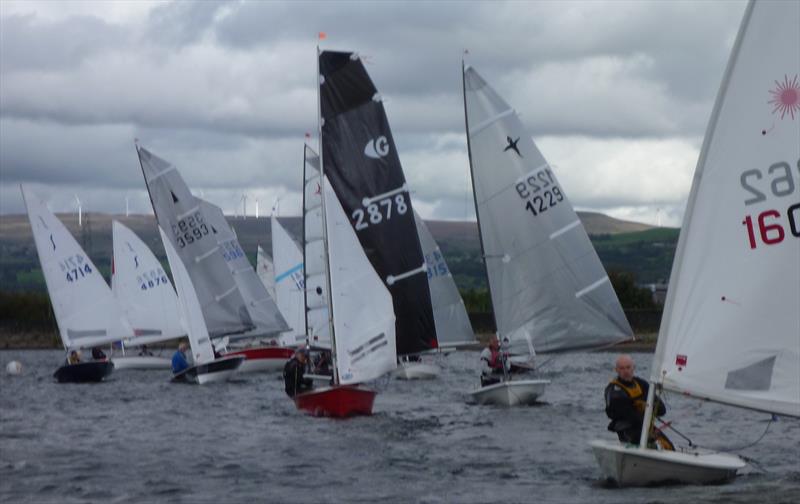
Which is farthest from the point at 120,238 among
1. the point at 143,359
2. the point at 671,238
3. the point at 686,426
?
the point at 671,238

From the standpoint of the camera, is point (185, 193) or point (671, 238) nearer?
point (185, 193)

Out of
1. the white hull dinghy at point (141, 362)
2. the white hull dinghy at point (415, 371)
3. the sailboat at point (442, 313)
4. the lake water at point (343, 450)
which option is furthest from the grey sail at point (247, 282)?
the lake water at point (343, 450)

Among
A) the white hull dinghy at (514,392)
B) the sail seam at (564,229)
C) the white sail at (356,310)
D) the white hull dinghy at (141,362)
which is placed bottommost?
the white hull dinghy at (514,392)

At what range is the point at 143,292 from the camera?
163 ft

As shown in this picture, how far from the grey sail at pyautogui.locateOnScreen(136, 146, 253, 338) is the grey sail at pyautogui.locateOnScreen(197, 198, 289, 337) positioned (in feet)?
7.23

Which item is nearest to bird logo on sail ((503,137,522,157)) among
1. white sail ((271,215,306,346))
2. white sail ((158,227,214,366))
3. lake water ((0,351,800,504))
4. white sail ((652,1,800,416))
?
lake water ((0,351,800,504))

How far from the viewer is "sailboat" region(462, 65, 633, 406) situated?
95.7 feet

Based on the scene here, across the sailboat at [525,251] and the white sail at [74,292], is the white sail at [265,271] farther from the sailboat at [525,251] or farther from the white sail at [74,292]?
the sailboat at [525,251]

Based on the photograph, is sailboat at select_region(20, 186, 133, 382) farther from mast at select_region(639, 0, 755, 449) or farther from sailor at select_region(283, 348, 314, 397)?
mast at select_region(639, 0, 755, 449)

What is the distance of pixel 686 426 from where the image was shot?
25.5m

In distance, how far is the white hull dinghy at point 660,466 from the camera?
1512cm

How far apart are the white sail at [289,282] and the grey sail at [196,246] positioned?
484 cm

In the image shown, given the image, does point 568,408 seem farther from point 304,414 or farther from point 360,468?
point 360,468

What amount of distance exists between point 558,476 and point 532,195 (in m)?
11.7
